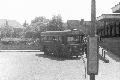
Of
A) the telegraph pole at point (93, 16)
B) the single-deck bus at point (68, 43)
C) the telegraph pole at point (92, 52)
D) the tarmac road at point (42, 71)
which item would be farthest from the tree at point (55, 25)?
the telegraph pole at point (92, 52)

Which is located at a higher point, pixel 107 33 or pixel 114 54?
pixel 107 33

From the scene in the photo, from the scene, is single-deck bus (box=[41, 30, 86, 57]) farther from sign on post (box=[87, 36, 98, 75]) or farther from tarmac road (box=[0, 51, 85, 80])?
sign on post (box=[87, 36, 98, 75])

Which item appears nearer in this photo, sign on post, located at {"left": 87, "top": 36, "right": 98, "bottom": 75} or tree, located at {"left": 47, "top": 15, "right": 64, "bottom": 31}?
sign on post, located at {"left": 87, "top": 36, "right": 98, "bottom": 75}

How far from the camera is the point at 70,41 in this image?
2650cm

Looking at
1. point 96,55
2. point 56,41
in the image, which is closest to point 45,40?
point 56,41

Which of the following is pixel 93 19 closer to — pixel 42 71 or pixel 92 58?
pixel 92 58

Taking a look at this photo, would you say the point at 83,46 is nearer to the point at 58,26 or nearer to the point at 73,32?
the point at 73,32

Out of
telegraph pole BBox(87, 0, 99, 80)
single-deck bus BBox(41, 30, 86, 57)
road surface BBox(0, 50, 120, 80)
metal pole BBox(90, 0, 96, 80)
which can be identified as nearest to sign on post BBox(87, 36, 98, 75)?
telegraph pole BBox(87, 0, 99, 80)

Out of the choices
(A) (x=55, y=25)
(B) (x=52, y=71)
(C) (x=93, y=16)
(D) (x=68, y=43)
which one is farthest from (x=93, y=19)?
(A) (x=55, y=25)

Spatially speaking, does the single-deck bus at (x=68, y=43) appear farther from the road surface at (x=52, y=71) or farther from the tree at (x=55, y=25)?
the tree at (x=55, y=25)

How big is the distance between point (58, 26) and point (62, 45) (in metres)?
52.9

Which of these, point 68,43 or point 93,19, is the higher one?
point 93,19

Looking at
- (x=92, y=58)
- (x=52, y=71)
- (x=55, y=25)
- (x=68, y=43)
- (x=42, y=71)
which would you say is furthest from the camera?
(x=55, y=25)

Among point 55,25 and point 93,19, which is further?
point 55,25
